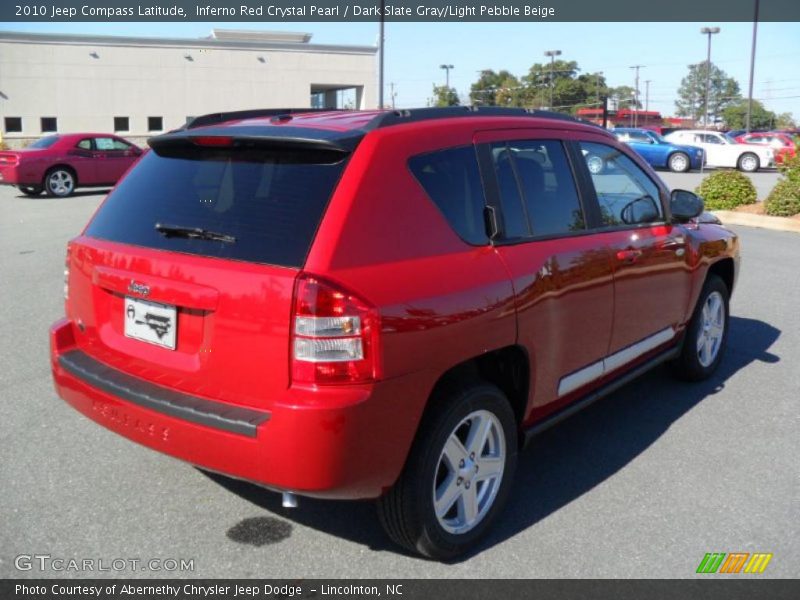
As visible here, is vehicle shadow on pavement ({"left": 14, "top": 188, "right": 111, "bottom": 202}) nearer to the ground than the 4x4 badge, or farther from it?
nearer to the ground

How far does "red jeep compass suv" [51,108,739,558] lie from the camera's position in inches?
114

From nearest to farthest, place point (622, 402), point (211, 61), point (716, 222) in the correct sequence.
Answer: point (622, 402), point (716, 222), point (211, 61)

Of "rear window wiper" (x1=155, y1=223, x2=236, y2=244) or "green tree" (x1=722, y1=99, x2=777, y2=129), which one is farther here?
"green tree" (x1=722, y1=99, x2=777, y2=129)

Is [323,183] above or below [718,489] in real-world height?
above

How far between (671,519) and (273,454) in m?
2.01

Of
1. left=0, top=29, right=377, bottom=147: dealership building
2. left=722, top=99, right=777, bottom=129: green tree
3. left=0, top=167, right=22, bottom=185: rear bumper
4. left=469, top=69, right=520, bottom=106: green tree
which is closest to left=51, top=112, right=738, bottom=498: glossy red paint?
left=0, top=167, right=22, bottom=185: rear bumper

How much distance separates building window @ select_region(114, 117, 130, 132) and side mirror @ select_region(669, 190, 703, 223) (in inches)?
1897

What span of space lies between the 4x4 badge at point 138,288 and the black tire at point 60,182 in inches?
734

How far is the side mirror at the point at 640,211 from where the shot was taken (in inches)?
185
